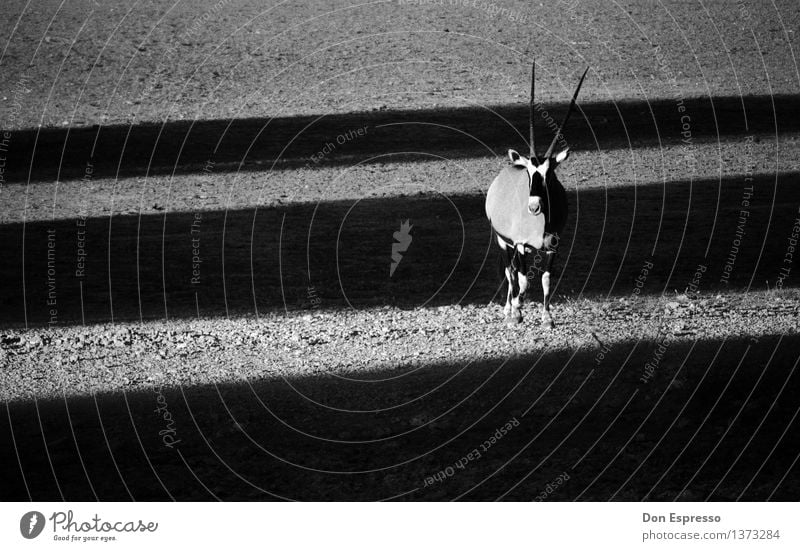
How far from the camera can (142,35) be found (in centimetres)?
3312

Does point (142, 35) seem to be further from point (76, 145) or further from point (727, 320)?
point (727, 320)

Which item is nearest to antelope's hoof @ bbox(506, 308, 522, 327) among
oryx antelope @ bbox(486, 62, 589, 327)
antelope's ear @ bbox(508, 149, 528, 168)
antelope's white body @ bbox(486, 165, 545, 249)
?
oryx antelope @ bbox(486, 62, 589, 327)

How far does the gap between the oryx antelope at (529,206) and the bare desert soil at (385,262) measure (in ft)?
4.35

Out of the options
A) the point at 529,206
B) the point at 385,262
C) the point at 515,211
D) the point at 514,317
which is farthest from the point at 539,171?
the point at 385,262

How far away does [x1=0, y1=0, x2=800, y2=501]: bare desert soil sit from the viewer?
11531 millimetres

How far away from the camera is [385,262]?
17250mm

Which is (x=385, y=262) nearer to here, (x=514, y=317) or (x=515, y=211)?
(x=514, y=317)

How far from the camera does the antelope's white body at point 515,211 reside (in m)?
12.3

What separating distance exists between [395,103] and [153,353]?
15.2 meters

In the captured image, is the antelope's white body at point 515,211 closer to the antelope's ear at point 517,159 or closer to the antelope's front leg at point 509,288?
Result: the antelope's ear at point 517,159

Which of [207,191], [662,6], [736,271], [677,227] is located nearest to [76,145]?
[207,191]

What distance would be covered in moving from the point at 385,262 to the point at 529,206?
6032 mm

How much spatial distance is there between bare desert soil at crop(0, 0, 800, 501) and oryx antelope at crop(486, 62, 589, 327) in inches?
52.2

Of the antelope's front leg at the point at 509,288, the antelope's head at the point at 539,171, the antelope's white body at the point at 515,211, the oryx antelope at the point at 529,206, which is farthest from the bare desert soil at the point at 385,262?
the antelope's head at the point at 539,171
